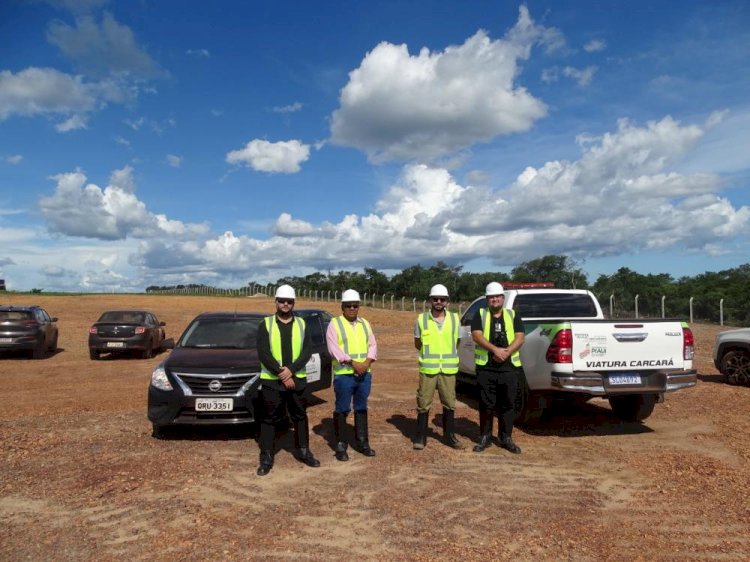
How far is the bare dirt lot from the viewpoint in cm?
404

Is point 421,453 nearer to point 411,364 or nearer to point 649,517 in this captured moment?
point 649,517

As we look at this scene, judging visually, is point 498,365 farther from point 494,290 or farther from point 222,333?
point 222,333

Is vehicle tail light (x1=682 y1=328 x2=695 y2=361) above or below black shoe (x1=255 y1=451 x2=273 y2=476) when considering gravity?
above

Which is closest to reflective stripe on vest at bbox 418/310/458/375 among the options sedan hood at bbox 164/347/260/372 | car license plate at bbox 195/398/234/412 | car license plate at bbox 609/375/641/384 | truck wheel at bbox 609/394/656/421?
car license plate at bbox 609/375/641/384

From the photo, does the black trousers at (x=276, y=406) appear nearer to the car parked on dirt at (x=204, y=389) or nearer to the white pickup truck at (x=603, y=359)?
the car parked on dirt at (x=204, y=389)

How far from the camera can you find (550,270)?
2463 inches

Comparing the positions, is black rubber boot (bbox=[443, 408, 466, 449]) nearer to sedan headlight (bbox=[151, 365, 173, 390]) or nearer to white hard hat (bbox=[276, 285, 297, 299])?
white hard hat (bbox=[276, 285, 297, 299])

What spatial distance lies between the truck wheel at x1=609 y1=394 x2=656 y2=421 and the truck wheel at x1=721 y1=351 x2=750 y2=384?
4301mm

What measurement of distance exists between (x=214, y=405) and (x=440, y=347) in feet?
8.78

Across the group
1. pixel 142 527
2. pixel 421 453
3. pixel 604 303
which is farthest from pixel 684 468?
pixel 604 303

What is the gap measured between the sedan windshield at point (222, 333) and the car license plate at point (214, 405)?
1.33m

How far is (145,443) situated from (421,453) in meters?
3.24

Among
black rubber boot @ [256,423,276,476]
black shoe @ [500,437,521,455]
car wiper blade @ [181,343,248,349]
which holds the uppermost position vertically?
car wiper blade @ [181,343,248,349]

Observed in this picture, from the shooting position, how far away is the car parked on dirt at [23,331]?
1523cm
